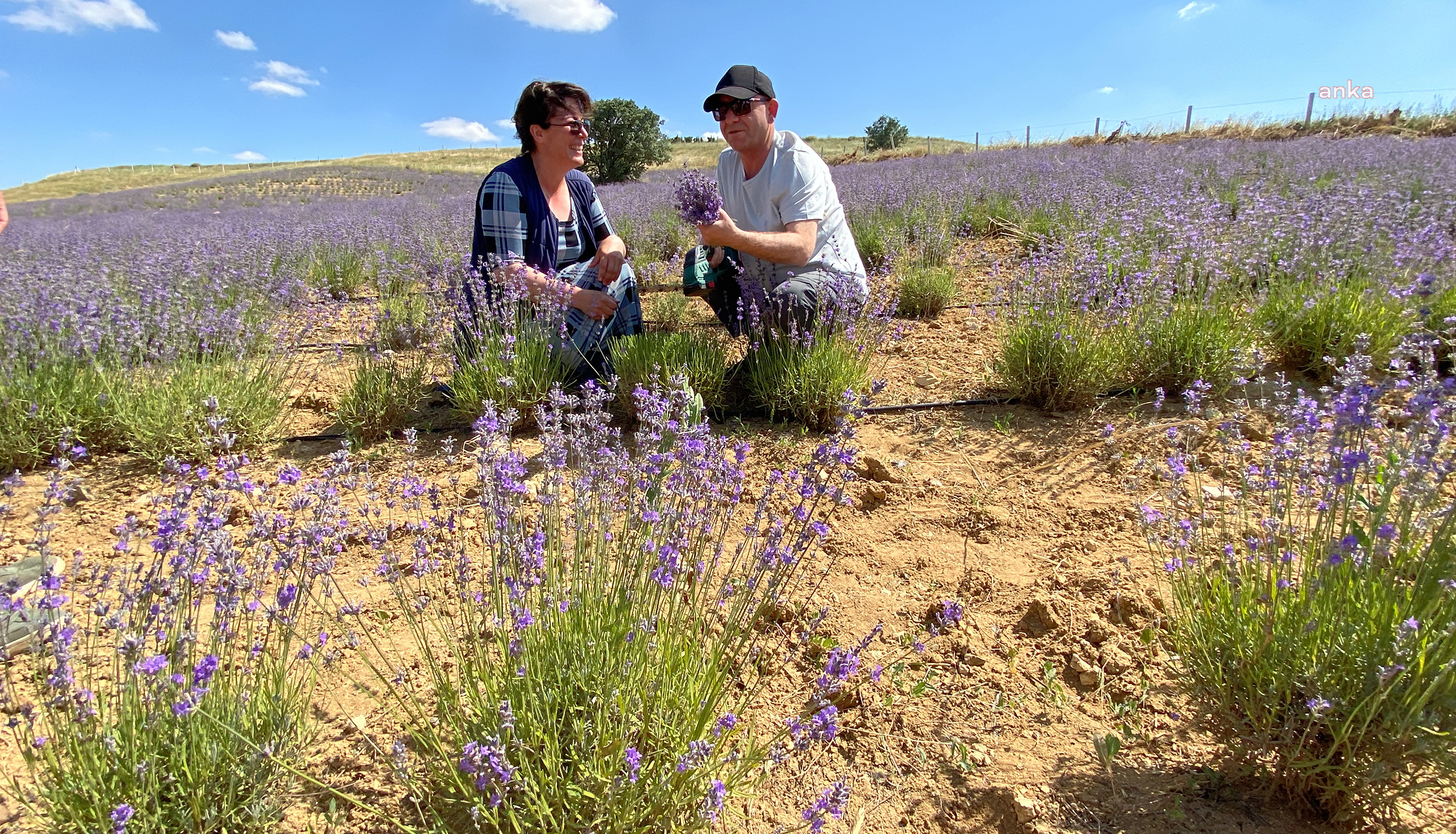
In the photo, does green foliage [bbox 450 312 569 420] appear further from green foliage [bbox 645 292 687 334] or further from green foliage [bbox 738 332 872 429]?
green foliage [bbox 645 292 687 334]

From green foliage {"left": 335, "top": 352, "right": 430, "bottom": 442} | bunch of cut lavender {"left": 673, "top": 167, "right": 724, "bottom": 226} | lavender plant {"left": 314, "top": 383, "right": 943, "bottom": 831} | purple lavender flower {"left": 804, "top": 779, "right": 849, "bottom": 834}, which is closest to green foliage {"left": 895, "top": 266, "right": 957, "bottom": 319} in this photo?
bunch of cut lavender {"left": 673, "top": 167, "right": 724, "bottom": 226}

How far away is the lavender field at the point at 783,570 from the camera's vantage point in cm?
131

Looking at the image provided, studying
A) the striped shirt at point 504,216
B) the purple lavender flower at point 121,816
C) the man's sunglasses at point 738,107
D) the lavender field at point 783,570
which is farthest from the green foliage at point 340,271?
the purple lavender flower at point 121,816

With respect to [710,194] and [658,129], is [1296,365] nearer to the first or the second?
[710,194]

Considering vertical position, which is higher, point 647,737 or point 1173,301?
point 1173,301

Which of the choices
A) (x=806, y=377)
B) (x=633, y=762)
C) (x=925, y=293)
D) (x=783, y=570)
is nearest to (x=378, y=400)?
(x=806, y=377)

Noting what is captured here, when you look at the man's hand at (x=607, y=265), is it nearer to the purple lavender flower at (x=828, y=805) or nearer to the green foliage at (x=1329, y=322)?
the purple lavender flower at (x=828, y=805)

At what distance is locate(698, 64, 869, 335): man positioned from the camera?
10.6 feet

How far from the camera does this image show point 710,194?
2.85m

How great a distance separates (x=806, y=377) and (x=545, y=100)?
1.82 metres

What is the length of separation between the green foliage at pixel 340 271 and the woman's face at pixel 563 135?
3321 millimetres

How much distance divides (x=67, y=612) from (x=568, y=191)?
2.75 m

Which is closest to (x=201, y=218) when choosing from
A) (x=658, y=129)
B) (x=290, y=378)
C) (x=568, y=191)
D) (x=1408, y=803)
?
(x=290, y=378)

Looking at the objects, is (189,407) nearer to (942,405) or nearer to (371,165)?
(942,405)
